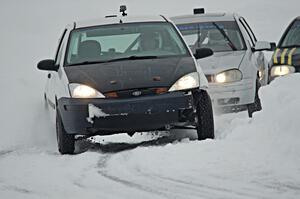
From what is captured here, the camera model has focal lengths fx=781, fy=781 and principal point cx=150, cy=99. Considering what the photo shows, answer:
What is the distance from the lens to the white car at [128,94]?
7609mm

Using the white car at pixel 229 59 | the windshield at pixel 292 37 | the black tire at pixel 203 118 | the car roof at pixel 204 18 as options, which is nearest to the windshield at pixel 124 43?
the black tire at pixel 203 118

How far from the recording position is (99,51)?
346 inches

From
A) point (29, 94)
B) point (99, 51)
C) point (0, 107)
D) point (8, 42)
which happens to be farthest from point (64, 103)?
point (8, 42)

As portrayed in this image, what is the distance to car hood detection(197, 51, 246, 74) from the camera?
10.1 metres

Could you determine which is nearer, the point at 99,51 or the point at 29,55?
the point at 99,51

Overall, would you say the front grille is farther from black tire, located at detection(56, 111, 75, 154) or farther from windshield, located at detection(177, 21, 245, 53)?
windshield, located at detection(177, 21, 245, 53)

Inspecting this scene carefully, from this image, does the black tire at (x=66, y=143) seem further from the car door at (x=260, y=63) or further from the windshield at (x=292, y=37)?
the windshield at (x=292, y=37)

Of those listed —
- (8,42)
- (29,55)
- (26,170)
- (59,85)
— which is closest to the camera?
(26,170)

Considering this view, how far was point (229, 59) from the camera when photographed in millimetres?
10422

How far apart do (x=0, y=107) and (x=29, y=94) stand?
175 cm

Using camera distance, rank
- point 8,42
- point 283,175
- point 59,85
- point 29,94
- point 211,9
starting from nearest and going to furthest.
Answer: point 283,175 < point 59,85 < point 29,94 < point 8,42 < point 211,9

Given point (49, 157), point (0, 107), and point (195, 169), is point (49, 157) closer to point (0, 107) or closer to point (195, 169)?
point (195, 169)

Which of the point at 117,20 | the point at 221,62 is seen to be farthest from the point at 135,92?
the point at 221,62

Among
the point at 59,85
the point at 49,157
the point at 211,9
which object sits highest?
the point at 59,85
